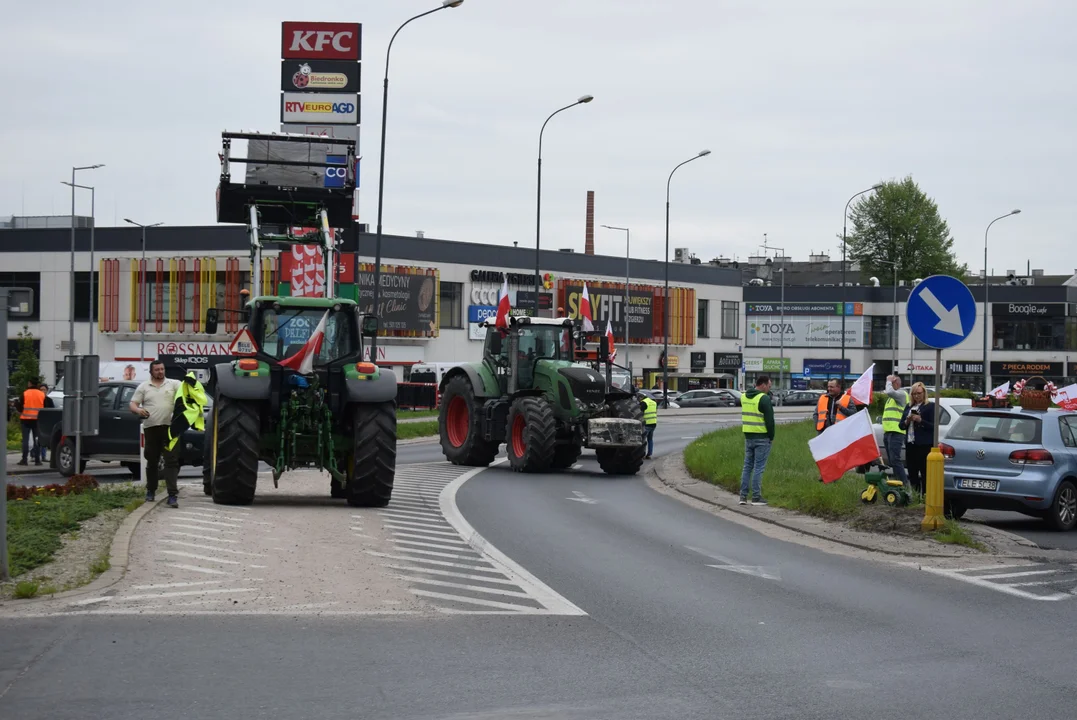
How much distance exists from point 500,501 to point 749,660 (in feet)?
37.7

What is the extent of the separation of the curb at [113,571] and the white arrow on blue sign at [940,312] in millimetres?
8332

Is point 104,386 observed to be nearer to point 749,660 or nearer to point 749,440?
point 749,440

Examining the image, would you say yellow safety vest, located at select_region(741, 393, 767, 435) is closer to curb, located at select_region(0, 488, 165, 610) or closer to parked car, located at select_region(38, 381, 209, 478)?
curb, located at select_region(0, 488, 165, 610)

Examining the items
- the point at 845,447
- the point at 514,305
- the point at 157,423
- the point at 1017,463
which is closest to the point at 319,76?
the point at 157,423

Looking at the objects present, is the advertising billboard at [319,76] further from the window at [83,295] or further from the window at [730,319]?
the window at [730,319]

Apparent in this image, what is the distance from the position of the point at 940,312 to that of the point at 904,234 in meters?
92.2

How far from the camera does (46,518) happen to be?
13773mm

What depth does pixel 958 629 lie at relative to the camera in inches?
392

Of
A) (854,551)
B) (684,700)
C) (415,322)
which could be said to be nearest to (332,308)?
(854,551)

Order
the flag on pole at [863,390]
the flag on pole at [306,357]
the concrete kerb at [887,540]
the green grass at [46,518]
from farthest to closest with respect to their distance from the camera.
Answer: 1. the flag on pole at [863,390]
2. the flag on pole at [306,357]
3. the concrete kerb at [887,540]
4. the green grass at [46,518]

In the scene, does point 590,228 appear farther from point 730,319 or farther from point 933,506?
point 933,506

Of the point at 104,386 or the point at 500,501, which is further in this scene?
the point at 104,386

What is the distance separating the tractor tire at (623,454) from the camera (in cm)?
2625

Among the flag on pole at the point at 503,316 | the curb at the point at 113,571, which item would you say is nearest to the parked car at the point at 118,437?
the flag on pole at the point at 503,316
